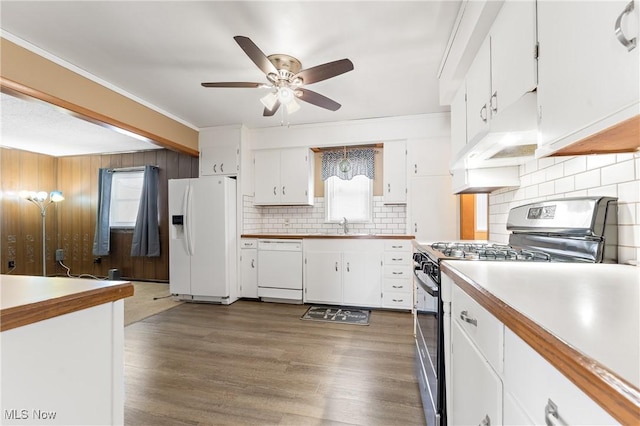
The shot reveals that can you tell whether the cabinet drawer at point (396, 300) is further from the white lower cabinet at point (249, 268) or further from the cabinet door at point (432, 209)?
the white lower cabinet at point (249, 268)

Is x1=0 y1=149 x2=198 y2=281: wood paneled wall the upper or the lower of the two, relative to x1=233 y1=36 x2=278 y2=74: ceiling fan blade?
lower

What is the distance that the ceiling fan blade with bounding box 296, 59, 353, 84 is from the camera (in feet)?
6.00

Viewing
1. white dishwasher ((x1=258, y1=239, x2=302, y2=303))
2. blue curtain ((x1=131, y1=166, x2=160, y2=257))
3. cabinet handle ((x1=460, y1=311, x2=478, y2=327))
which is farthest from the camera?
blue curtain ((x1=131, y1=166, x2=160, y2=257))

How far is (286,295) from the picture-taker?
143 inches

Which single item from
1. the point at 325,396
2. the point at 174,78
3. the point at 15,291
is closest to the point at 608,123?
the point at 15,291

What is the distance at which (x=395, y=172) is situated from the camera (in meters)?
3.56

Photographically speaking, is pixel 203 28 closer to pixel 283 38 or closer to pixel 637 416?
pixel 283 38

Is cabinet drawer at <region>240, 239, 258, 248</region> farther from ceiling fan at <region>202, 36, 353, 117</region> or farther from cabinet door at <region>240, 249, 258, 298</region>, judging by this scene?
ceiling fan at <region>202, 36, 353, 117</region>

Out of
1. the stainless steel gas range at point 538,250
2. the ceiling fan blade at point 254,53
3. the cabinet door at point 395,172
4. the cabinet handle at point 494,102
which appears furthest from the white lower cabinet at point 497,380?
the cabinet door at point 395,172

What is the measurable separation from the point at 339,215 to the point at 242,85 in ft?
7.81

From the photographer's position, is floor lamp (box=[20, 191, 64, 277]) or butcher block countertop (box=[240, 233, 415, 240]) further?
floor lamp (box=[20, 191, 64, 277])

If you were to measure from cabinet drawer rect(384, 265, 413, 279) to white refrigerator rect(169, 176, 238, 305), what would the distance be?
2.04 m

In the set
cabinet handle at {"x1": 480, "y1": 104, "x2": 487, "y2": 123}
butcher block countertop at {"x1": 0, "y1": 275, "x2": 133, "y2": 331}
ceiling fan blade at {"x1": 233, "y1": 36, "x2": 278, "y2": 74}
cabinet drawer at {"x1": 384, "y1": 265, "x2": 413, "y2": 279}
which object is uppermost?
ceiling fan blade at {"x1": 233, "y1": 36, "x2": 278, "y2": 74}

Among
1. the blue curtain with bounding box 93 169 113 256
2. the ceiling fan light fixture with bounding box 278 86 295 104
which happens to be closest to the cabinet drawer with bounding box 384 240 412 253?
the ceiling fan light fixture with bounding box 278 86 295 104
